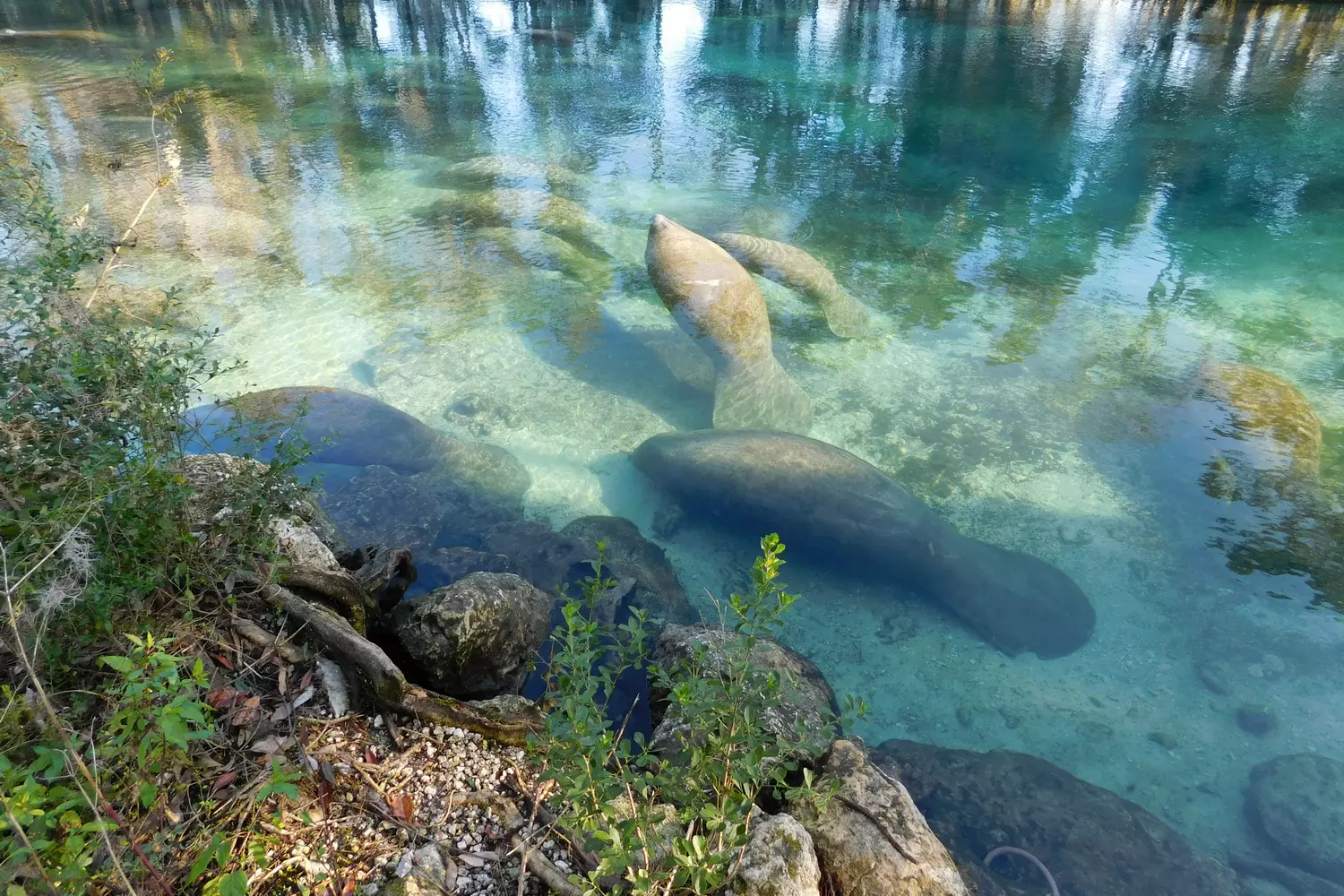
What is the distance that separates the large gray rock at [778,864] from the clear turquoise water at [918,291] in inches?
102

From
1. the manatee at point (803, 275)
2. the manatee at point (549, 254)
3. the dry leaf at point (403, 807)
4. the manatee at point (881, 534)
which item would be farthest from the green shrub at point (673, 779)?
the manatee at point (549, 254)

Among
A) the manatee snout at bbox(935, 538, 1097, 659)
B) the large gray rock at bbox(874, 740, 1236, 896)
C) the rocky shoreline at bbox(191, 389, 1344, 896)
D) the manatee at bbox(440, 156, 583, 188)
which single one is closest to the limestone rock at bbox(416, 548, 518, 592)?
the rocky shoreline at bbox(191, 389, 1344, 896)

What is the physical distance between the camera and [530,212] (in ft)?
38.1

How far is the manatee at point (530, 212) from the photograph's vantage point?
436 inches

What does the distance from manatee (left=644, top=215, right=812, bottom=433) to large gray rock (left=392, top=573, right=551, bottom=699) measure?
340 centimetres

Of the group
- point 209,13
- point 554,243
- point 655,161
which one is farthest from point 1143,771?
point 209,13

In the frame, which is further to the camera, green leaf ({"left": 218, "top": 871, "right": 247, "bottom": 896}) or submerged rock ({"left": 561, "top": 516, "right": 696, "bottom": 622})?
submerged rock ({"left": 561, "top": 516, "right": 696, "bottom": 622})

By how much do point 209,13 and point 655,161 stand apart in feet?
72.9

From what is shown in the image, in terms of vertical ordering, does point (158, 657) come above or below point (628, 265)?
above

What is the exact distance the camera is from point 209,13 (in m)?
25.6

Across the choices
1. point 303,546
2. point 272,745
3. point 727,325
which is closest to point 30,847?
point 272,745

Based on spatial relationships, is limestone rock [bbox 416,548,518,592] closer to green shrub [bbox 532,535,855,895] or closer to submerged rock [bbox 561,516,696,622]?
submerged rock [bbox 561,516,696,622]

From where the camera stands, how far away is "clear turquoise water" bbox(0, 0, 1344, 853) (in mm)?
5320

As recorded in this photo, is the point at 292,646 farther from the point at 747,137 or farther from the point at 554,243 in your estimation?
the point at 747,137
